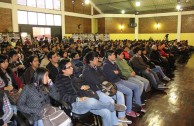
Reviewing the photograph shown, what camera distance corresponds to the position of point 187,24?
683 inches

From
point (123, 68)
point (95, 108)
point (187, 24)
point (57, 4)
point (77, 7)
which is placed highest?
point (77, 7)

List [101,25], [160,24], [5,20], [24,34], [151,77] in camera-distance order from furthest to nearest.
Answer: [101,25], [160,24], [24,34], [5,20], [151,77]

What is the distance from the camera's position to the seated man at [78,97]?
2799mm

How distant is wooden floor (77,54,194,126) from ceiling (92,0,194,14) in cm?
1190

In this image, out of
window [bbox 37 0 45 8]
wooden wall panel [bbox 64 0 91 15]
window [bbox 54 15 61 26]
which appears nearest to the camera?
window [bbox 37 0 45 8]

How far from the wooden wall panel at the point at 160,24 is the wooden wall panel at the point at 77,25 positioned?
5213mm

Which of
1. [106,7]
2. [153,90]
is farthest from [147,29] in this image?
[153,90]

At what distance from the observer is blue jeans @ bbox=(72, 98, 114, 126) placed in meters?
2.79

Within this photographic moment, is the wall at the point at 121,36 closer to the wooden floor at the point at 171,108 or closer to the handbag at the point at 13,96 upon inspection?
the wooden floor at the point at 171,108

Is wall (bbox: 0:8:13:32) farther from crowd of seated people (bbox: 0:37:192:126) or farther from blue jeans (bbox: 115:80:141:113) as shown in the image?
blue jeans (bbox: 115:80:141:113)

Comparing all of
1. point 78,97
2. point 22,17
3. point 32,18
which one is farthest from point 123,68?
point 32,18

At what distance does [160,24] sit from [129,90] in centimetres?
1629

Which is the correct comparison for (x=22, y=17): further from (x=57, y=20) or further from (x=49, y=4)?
(x=57, y=20)

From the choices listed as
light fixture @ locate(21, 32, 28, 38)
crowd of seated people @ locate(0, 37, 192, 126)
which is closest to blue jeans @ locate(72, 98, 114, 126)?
crowd of seated people @ locate(0, 37, 192, 126)
